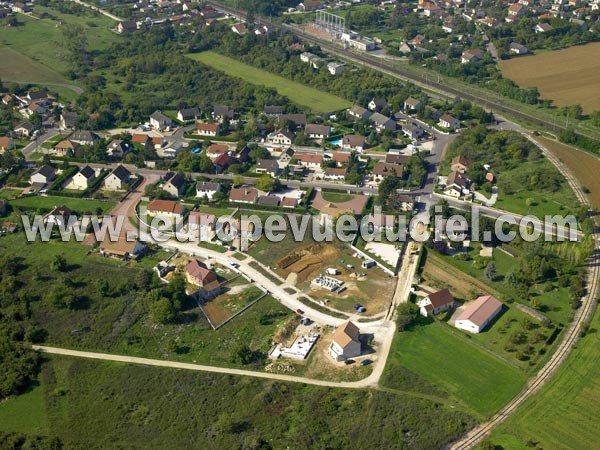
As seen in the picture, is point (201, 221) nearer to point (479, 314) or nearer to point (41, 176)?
point (41, 176)

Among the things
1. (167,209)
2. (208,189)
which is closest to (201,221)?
(167,209)

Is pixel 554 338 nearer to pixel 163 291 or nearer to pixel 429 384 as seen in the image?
pixel 429 384

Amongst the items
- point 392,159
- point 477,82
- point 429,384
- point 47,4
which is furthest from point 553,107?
point 47,4

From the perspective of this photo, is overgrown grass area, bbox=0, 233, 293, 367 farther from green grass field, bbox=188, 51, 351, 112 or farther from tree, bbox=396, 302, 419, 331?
green grass field, bbox=188, 51, 351, 112

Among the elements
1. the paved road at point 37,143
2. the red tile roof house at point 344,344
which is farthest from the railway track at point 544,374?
the paved road at point 37,143

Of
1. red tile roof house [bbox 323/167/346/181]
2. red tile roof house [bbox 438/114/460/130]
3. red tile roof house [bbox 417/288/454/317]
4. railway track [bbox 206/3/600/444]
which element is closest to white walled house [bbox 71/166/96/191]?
red tile roof house [bbox 323/167/346/181]

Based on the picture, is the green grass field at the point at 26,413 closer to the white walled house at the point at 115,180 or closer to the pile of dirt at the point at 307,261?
the pile of dirt at the point at 307,261
